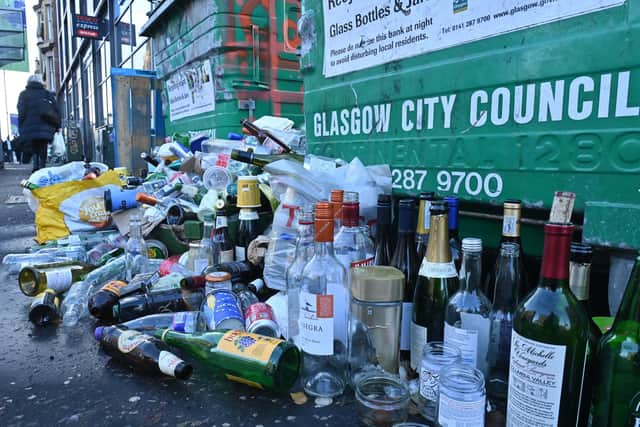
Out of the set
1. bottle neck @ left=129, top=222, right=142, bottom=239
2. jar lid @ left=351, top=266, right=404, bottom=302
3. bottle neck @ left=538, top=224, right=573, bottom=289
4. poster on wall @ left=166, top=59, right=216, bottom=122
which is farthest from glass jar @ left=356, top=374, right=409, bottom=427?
poster on wall @ left=166, top=59, right=216, bottom=122

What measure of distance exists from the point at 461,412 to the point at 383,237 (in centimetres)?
81

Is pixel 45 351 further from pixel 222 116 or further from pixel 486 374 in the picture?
pixel 222 116

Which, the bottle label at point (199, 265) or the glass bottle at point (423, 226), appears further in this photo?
the bottle label at point (199, 265)

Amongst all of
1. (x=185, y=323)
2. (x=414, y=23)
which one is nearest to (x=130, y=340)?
(x=185, y=323)

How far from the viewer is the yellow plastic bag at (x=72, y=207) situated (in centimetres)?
324

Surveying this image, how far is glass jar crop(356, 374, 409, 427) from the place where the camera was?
1.11 metres

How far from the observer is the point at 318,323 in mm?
1200

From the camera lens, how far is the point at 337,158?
233 cm

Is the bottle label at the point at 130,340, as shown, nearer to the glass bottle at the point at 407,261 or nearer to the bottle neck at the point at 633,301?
the glass bottle at the point at 407,261

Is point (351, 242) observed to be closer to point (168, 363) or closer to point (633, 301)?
point (168, 363)

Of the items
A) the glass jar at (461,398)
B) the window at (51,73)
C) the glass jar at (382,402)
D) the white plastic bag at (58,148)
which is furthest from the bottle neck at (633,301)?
the window at (51,73)

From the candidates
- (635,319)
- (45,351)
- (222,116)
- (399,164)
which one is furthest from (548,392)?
(222,116)

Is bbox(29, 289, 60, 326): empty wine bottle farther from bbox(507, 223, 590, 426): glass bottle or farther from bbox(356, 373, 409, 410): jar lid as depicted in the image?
bbox(507, 223, 590, 426): glass bottle

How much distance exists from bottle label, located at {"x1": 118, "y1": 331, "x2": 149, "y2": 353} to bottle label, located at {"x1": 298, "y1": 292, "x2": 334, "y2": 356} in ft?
1.84
